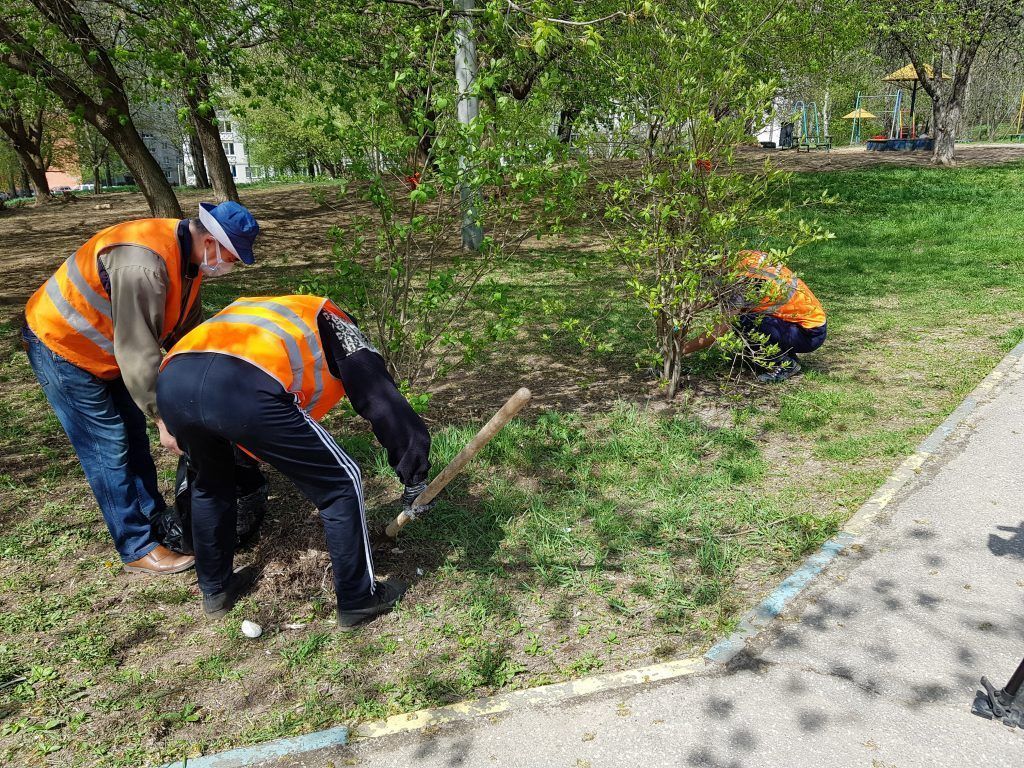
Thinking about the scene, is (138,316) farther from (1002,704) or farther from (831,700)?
(1002,704)

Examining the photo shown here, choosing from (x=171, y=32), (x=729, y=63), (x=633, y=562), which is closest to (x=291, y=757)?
(x=633, y=562)

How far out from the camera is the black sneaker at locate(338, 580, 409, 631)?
317cm

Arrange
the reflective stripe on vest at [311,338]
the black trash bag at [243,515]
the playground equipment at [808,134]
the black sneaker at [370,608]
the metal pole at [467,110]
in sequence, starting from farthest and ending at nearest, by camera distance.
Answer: the playground equipment at [808,134]
the metal pole at [467,110]
the black trash bag at [243,515]
the black sneaker at [370,608]
the reflective stripe on vest at [311,338]

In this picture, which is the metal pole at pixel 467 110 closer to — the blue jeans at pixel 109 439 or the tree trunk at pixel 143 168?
the blue jeans at pixel 109 439

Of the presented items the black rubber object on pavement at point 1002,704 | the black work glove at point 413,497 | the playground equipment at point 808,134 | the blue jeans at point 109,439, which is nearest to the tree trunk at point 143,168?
the blue jeans at point 109,439

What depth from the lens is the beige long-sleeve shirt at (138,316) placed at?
9.68 ft

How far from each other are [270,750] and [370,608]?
2.39 feet

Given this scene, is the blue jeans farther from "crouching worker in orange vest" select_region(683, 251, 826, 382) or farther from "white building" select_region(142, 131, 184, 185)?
"white building" select_region(142, 131, 184, 185)

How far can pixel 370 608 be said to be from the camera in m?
3.20

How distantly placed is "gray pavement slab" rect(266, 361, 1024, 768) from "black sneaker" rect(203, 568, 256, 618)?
0.98 metres

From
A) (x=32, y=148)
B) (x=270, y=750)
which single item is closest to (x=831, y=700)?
(x=270, y=750)

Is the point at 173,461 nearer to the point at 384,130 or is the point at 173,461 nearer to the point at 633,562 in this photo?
the point at 384,130

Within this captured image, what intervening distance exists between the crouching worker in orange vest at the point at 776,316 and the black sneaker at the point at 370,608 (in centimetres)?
279

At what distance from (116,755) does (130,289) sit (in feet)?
5.74
